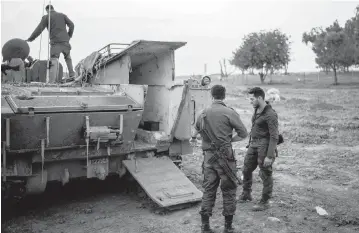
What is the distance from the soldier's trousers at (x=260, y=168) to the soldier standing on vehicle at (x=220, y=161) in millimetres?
756

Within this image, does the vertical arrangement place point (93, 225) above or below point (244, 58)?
below

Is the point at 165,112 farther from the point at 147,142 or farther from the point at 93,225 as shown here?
the point at 93,225

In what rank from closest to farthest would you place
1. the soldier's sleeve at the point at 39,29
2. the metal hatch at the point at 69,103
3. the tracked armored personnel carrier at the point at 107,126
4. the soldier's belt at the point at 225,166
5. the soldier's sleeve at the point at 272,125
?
the soldier's belt at the point at 225,166, the metal hatch at the point at 69,103, the tracked armored personnel carrier at the point at 107,126, the soldier's sleeve at the point at 272,125, the soldier's sleeve at the point at 39,29

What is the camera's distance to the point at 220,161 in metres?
4.51

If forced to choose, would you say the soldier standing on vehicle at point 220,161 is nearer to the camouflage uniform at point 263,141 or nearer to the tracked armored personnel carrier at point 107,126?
the camouflage uniform at point 263,141

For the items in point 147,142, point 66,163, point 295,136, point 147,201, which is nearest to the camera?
point 66,163

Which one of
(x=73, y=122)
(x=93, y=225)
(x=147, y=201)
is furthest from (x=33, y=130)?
(x=147, y=201)

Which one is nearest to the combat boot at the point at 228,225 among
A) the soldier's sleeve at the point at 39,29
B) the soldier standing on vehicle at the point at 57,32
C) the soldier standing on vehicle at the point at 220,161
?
the soldier standing on vehicle at the point at 220,161

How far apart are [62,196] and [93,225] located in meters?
1.37

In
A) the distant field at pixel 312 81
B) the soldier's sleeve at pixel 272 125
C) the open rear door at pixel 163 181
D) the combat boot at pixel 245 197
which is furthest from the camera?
the distant field at pixel 312 81

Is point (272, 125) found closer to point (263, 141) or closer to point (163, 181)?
point (263, 141)

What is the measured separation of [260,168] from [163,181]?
142cm

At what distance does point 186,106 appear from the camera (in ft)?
20.0

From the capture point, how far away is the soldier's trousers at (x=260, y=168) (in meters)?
5.22
